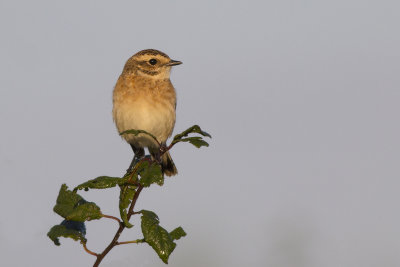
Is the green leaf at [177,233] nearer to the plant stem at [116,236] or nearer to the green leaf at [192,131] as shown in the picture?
the plant stem at [116,236]

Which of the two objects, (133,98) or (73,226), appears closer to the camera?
(73,226)

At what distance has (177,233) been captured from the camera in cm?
519

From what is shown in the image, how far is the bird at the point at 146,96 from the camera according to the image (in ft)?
35.7

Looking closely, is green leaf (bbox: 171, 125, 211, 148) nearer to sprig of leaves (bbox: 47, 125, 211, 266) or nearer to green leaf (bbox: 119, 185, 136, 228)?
sprig of leaves (bbox: 47, 125, 211, 266)

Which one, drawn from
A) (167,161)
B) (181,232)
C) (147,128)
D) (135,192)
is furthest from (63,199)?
(167,161)

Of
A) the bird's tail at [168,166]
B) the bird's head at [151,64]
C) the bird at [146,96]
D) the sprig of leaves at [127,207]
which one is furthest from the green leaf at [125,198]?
the bird's tail at [168,166]

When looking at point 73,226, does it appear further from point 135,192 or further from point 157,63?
point 157,63

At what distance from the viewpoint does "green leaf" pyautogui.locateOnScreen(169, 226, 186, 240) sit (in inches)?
202

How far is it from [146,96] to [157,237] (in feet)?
21.3

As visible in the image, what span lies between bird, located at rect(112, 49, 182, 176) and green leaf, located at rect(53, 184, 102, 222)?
5.76 meters

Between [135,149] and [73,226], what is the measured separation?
7574 mm

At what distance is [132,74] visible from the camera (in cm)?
1136

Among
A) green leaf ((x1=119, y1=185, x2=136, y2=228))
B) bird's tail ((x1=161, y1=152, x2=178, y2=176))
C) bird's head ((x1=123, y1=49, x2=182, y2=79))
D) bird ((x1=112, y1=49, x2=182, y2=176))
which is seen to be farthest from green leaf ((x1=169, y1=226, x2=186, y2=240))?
bird's tail ((x1=161, y1=152, x2=178, y2=176))

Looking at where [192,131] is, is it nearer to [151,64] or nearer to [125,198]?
[125,198]
